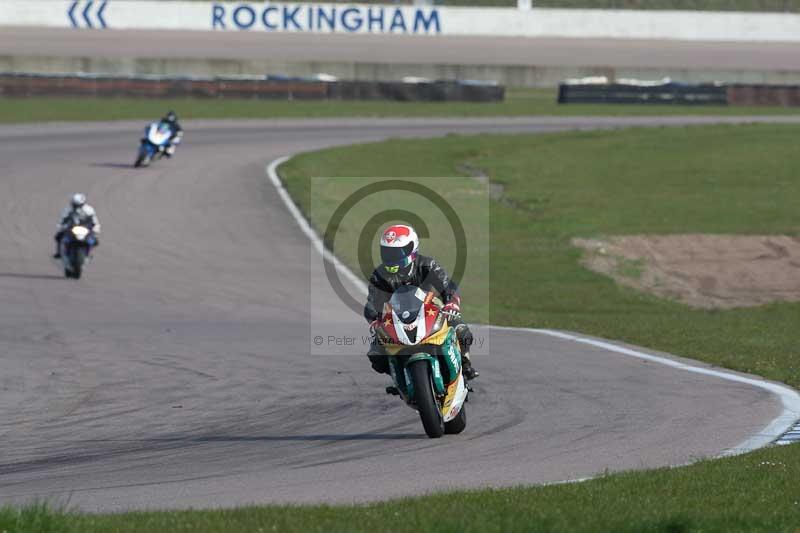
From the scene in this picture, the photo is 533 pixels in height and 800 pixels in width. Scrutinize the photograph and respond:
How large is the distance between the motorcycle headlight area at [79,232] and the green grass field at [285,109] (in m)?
23.6

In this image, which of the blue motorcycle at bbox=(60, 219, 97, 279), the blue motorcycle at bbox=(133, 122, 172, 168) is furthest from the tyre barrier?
the blue motorcycle at bbox=(60, 219, 97, 279)

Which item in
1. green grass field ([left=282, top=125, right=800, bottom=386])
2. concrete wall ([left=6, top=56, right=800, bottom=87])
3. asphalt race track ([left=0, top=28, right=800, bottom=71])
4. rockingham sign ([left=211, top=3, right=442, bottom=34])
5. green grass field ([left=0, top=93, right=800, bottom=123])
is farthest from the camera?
rockingham sign ([left=211, top=3, right=442, bottom=34])

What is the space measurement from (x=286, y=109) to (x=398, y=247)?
42.0m

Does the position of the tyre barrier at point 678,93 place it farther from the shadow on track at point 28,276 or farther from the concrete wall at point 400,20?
the shadow on track at point 28,276

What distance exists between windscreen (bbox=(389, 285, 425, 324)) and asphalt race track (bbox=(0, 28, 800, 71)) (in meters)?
53.6

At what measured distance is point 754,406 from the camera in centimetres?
1164

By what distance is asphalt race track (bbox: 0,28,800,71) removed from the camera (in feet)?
210

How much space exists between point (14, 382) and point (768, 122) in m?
39.8

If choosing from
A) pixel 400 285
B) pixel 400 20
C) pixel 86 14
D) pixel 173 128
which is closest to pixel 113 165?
pixel 173 128

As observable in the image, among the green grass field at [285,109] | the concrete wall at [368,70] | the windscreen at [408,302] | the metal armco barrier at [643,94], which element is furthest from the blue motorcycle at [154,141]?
the metal armco barrier at [643,94]

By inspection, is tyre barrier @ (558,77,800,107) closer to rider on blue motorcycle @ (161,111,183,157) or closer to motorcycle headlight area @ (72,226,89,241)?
rider on blue motorcycle @ (161,111,183,157)

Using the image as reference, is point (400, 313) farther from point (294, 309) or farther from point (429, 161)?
point (429, 161)

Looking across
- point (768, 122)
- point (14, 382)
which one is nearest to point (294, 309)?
point (14, 382)

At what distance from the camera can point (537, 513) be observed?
286 inches
